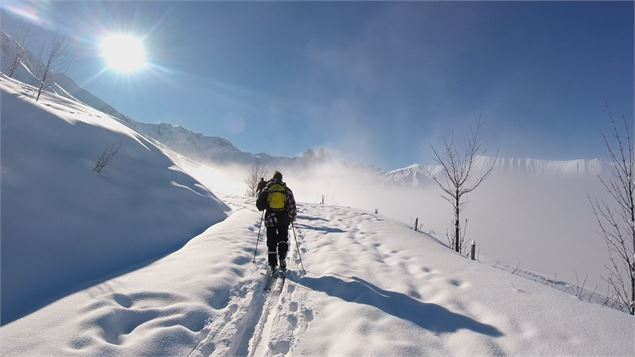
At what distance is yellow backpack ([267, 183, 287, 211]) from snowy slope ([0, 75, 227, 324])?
265cm

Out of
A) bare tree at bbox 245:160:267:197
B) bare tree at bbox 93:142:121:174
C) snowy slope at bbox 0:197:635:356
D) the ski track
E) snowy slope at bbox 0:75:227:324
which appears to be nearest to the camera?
snowy slope at bbox 0:197:635:356

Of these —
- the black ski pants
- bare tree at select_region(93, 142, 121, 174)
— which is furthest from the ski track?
bare tree at select_region(93, 142, 121, 174)

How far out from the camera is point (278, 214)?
6.91 meters

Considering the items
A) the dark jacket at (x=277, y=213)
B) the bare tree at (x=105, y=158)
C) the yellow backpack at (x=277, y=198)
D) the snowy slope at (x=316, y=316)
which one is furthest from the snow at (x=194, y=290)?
the yellow backpack at (x=277, y=198)

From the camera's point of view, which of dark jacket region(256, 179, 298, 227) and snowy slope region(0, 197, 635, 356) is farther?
dark jacket region(256, 179, 298, 227)

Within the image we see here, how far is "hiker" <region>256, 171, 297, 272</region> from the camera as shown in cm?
675

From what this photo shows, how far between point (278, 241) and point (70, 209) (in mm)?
4176

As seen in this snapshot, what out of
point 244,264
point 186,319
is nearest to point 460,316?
point 186,319

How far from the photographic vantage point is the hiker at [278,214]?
22.1 feet

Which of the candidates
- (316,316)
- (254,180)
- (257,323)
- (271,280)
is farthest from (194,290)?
(254,180)

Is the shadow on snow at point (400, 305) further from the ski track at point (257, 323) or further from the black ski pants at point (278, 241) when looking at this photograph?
the black ski pants at point (278, 241)

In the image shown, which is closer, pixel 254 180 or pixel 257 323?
pixel 257 323

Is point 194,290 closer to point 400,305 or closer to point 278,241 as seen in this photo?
point 278,241

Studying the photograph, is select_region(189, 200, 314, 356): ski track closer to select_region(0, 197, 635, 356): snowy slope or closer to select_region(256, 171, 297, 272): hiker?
select_region(0, 197, 635, 356): snowy slope
